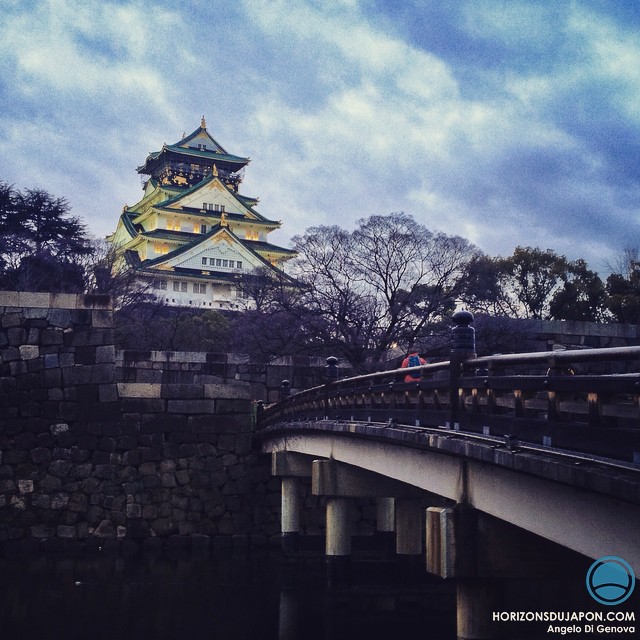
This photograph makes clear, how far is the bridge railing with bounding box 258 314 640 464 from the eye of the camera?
5.18 metres

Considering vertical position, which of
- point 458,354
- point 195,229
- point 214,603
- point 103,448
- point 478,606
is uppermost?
point 195,229

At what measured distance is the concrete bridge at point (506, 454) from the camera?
527 cm

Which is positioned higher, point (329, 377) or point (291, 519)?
point (329, 377)

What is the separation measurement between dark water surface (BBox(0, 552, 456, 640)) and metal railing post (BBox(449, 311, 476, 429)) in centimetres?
588

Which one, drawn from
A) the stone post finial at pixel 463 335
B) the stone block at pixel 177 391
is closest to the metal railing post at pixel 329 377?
the stone post finial at pixel 463 335

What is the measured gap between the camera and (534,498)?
6465mm

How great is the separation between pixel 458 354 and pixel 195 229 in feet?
179

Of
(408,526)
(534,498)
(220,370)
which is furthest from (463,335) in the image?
(220,370)

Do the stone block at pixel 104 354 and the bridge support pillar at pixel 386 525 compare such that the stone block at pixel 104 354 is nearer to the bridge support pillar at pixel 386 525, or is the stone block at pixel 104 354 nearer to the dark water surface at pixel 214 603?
the dark water surface at pixel 214 603

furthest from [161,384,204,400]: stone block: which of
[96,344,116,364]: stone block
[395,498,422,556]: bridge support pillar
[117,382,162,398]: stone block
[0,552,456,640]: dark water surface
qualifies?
[395,498,422,556]: bridge support pillar

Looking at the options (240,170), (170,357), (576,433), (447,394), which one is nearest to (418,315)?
(170,357)

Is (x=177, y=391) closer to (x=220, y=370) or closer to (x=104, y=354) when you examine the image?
(x=104, y=354)

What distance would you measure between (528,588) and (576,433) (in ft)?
8.50

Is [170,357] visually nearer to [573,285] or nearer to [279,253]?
[573,285]
